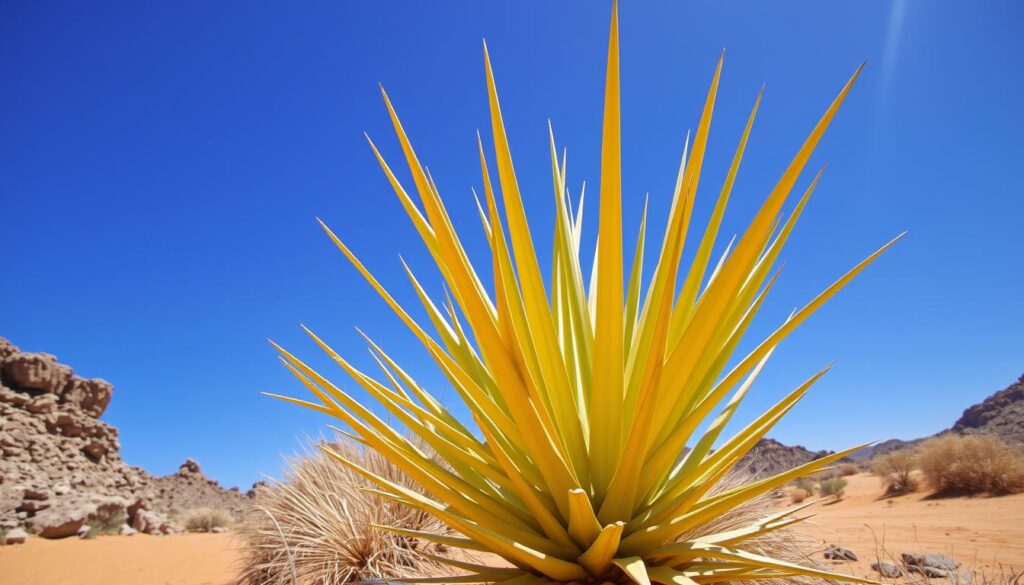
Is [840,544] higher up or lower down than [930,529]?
higher up

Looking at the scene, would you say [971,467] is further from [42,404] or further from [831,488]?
[42,404]

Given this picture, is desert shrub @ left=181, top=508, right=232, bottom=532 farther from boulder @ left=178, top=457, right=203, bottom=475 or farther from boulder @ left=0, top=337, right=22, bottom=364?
boulder @ left=178, top=457, right=203, bottom=475

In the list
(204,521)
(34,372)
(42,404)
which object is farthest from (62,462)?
(204,521)

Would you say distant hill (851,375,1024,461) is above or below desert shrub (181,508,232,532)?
below

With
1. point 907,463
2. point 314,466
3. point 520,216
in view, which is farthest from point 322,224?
point 907,463

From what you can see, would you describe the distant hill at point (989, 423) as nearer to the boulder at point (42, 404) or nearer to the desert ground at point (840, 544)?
the desert ground at point (840, 544)

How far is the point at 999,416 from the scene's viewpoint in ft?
80.9

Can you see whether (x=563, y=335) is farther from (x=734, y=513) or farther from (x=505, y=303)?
(x=734, y=513)

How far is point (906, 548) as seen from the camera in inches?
174

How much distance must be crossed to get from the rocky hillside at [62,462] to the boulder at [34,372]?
0.02 m

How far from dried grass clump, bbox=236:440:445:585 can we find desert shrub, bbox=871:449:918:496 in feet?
39.0

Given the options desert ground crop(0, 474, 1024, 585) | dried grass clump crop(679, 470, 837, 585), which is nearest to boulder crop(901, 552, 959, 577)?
desert ground crop(0, 474, 1024, 585)

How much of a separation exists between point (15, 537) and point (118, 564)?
4.23 metres

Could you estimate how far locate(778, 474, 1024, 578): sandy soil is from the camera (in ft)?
12.7
